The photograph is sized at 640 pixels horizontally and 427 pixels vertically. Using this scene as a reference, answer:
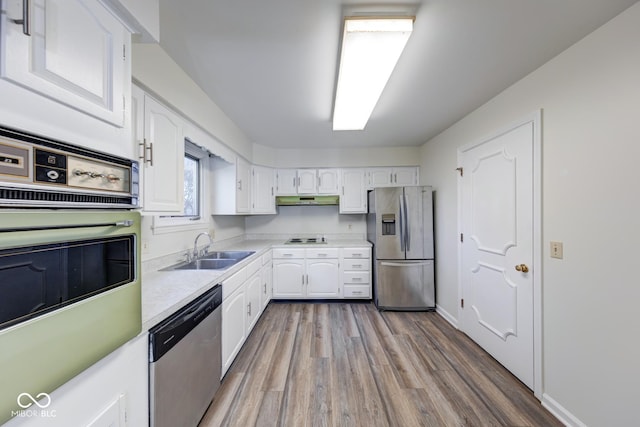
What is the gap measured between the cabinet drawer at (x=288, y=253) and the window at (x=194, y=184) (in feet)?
3.74

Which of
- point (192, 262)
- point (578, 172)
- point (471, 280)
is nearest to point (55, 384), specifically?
point (192, 262)

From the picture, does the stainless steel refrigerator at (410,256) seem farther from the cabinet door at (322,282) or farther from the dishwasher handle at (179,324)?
the dishwasher handle at (179,324)

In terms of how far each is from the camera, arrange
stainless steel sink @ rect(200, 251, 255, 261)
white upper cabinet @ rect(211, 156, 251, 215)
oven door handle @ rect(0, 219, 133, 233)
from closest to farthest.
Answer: oven door handle @ rect(0, 219, 133, 233) < stainless steel sink @ rect(200, 251, 255, 261) < white upper cabinet @ rect(211, 156, 251, 215)

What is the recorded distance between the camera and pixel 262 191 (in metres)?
3.86

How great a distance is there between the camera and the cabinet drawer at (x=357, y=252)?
145 inches

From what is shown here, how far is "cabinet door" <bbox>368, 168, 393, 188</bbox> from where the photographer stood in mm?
4039

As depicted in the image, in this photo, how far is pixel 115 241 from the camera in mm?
881

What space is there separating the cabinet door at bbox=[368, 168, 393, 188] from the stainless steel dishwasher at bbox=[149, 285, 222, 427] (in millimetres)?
2925

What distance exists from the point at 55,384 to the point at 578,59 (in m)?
2.84

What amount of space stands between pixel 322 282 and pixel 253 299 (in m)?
1.23

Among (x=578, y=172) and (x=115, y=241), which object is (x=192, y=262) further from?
(x=578, y=172)

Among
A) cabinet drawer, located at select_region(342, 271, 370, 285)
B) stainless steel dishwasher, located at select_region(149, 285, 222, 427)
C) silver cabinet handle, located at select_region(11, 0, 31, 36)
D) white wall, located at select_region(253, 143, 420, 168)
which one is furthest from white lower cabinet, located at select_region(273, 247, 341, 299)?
silver cabinet handle, located at select_region(11, 0, 31, 36)

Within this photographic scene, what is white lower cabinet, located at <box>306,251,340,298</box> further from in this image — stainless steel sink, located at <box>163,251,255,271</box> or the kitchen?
the kitchen

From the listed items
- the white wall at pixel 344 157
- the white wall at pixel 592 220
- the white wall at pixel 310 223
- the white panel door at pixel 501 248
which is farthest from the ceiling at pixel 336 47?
the white wall at pixel 310 223
